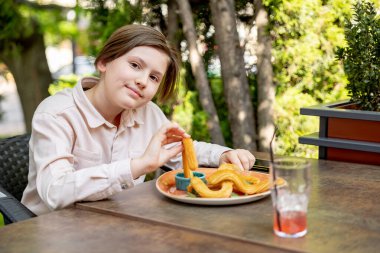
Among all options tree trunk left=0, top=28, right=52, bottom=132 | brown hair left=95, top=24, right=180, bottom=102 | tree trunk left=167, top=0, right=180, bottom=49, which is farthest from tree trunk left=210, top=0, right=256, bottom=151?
tree trunk left=0, top=28, right=52, bottom=132

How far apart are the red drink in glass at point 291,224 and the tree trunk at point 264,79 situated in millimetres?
Result: 2482

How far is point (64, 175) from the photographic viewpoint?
181 centimetres

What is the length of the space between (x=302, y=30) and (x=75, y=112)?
6.55ft

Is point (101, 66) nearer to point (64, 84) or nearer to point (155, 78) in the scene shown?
point (155, 78)

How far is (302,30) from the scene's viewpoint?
3709mm

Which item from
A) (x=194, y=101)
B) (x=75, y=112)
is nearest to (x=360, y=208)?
(x=75, y=112)

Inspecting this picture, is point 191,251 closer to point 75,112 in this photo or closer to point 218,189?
point 218,189

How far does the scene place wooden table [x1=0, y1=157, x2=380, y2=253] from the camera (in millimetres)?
1396

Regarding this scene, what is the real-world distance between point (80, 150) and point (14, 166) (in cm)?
38

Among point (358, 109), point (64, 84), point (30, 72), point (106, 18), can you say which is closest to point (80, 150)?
point (358, 109)

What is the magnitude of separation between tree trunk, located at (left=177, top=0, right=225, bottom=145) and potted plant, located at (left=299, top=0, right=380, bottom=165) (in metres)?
1.34

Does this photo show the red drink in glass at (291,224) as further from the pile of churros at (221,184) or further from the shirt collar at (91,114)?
the shirt collar at (91,114)

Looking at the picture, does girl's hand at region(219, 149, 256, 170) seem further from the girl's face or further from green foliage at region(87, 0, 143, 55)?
green foliage at region(87, 0, 143, 55)

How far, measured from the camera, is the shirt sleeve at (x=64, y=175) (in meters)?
1.75
